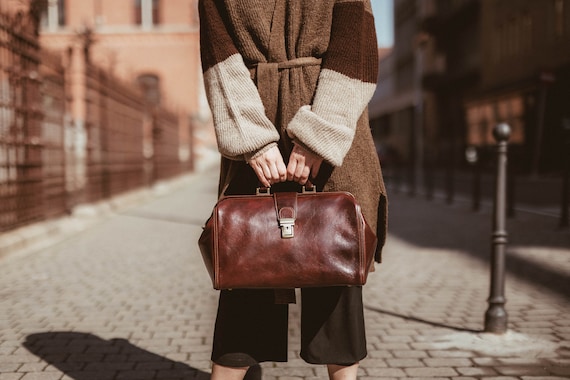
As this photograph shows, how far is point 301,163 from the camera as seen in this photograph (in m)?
1.92

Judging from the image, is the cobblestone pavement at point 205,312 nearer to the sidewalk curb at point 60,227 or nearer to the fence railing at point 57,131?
the sidewalk curb at point 60,227

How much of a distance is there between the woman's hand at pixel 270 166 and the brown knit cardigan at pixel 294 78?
2cm

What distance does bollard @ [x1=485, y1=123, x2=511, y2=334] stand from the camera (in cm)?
366

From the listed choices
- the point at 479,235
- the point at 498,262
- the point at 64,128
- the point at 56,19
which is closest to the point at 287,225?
the point at 498,262

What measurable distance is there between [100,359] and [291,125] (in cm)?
196

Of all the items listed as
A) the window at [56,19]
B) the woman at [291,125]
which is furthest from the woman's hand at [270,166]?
the window at [56,19]

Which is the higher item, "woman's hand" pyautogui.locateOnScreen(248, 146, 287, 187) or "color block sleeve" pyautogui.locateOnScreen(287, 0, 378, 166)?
"color block sleeve" pyautogui.locateOnScreen(287, 0, 378, 166)

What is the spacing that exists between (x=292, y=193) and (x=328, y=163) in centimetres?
16

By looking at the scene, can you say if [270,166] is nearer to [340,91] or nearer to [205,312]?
[340,91]

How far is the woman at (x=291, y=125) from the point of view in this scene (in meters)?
1.92

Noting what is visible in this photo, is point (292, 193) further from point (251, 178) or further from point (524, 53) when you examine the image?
point (524, 53)

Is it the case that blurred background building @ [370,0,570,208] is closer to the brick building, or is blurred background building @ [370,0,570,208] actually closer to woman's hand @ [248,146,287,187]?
woman's hand @ [248,146,287,187]

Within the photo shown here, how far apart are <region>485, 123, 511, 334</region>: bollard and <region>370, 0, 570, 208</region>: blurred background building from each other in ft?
18.0

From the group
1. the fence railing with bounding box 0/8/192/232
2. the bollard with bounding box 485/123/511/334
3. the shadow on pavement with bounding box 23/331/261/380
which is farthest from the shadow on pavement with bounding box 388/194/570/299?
the fence railing with bounding box 0/8/192/232
